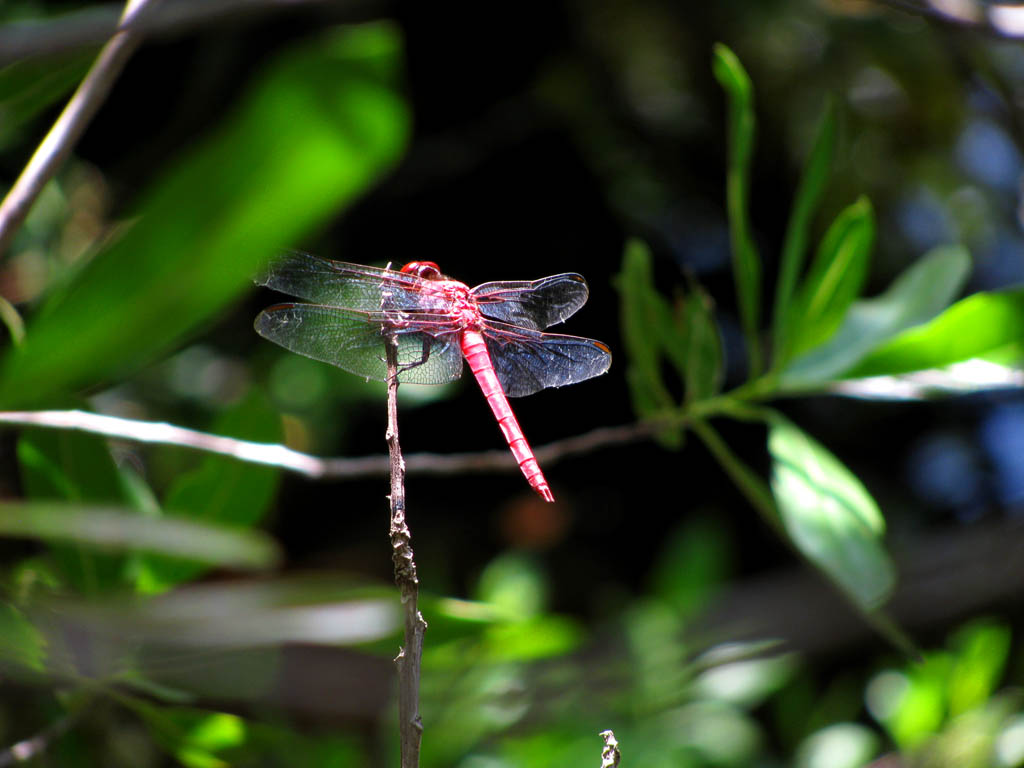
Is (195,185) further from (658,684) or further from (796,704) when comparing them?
(796,704)

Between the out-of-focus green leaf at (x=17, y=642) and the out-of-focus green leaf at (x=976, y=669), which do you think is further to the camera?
the out-of-focus green leaf at (x=976, y=669)

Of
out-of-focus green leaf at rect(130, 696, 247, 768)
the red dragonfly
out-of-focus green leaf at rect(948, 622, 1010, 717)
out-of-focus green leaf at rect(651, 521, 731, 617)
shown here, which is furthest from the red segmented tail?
out-of-focus green leaf at rect(948, 622, 1010, 717)

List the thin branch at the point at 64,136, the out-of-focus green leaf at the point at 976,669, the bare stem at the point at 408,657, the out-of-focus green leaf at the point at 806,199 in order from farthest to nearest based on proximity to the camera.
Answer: the out-of-focus green leaf at the point at 976,669
the out-of-focus green leaf at the point at 806,199
the thin branch at the point at 64,136
the bare stem at the point at 408,657

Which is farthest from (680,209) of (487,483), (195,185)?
(195,185)

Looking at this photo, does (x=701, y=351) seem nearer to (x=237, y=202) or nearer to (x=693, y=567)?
(x=237, y=202)

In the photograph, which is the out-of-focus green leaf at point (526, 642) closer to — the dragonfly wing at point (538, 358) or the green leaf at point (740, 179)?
the dragonfly wing at point (538, 358)

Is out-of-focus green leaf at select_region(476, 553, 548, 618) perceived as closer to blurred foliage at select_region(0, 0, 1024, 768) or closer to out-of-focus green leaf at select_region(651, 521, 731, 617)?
blurred foliage at select_region(0, 0, 1024, 768)

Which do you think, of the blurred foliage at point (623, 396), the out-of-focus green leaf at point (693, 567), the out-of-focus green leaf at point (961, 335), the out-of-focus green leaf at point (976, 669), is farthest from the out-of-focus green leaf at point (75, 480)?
the out-of-focus green leaf at point (976, 669)
